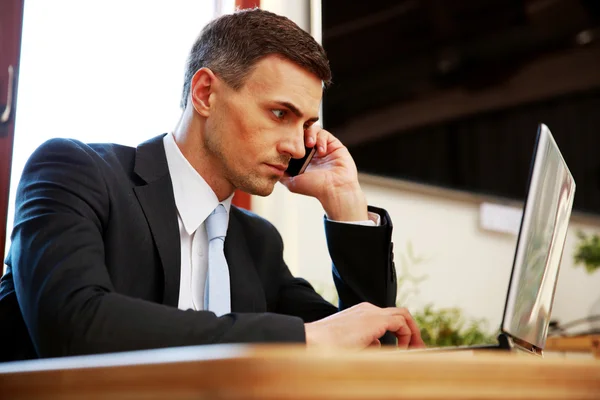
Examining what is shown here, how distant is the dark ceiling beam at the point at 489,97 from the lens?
284cm

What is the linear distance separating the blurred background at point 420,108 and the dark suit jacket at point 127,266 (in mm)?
731

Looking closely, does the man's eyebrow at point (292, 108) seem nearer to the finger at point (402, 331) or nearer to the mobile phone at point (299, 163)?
the mobile phone at point (299, 163)

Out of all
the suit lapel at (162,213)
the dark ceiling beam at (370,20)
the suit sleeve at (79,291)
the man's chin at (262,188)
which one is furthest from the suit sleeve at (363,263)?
the dark ceiling beam at (370,20)

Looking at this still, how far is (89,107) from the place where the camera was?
226 centimetres

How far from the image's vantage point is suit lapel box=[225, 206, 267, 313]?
1537 millimetres

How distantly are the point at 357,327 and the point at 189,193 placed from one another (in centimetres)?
53

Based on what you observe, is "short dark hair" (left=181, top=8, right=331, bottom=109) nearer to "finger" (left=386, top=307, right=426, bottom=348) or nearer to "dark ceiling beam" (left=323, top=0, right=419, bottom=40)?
"finger" (left=386, top=307, right=426, bottom=348)

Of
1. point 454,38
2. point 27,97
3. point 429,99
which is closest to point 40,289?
point 27,97

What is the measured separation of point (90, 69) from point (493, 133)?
5.83 feet

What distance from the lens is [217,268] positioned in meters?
1.48

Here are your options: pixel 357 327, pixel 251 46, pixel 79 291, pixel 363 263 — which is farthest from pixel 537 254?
pixel 251 46

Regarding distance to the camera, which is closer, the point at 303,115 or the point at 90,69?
the point at 303,115

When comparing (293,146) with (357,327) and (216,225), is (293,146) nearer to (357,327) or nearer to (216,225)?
(216,225)

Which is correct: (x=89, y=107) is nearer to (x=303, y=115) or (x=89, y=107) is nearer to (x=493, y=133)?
(x=303, y=115)
